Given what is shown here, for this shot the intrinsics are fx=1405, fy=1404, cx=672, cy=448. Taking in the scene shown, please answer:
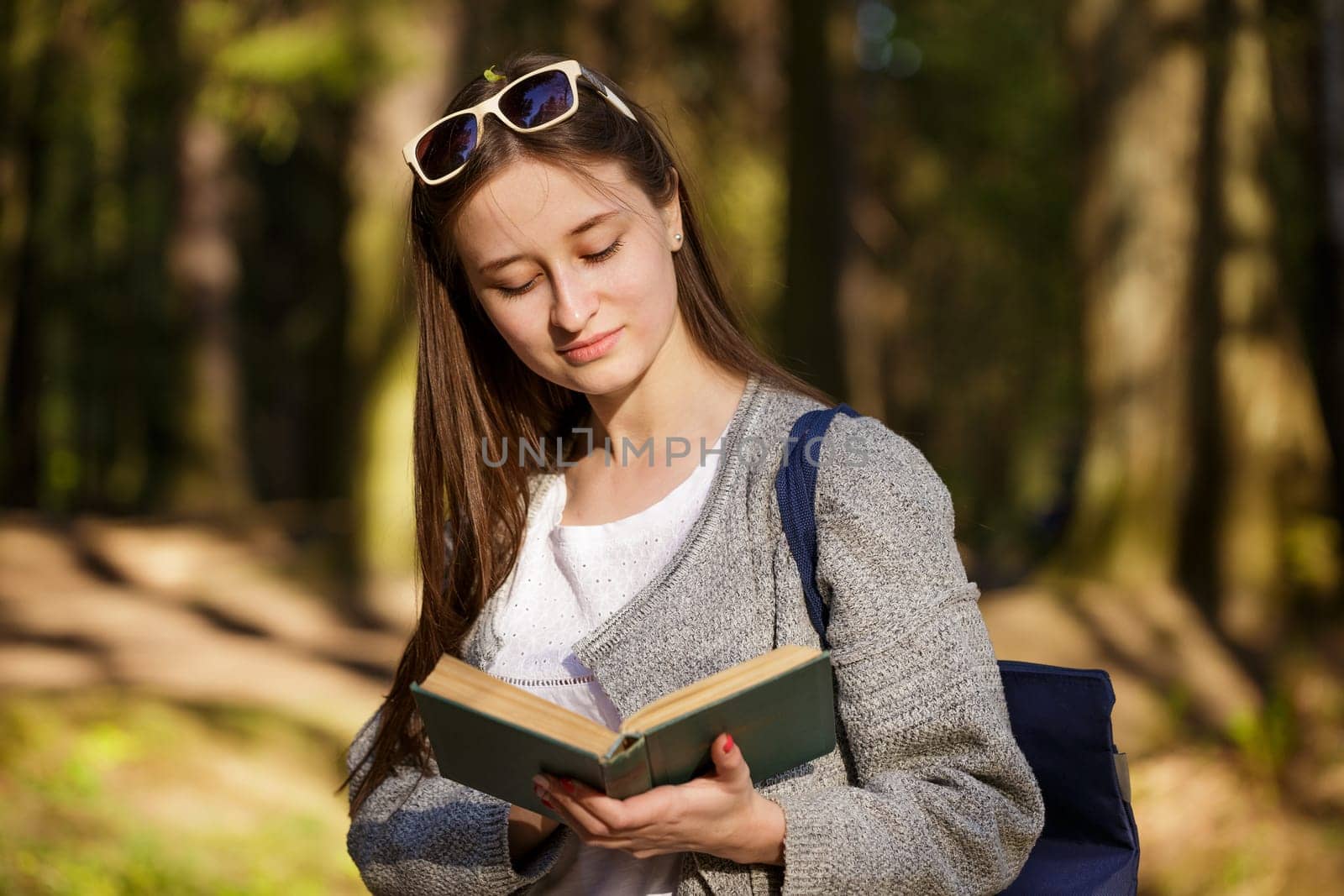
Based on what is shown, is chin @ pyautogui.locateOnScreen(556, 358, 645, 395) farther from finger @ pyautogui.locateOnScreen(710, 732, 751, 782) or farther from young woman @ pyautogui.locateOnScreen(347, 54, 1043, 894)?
finger @ pyautogui.locateOnScreen(710, 732, 751, 782)

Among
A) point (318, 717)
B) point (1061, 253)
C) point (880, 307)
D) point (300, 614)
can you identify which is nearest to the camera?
point (318, 717)

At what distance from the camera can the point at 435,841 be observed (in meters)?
1.96

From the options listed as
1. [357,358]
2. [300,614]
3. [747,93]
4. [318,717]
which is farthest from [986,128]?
[318,717]

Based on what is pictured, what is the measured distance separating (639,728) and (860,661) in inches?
13.7

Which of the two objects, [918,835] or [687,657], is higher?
[687,657]

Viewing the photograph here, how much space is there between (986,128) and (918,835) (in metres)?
14.7

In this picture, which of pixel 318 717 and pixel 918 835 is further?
pixel 318 717

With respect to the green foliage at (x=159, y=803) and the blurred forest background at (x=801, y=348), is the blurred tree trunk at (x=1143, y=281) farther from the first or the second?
the green foliage at (x=159, y=803)

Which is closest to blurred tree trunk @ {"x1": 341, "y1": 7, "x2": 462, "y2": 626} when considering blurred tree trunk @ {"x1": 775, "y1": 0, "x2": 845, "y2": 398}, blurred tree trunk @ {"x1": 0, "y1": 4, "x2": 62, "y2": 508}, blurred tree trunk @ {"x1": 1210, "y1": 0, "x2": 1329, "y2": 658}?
blurred tree trunk @ {"x1": 775, "y1": 0, "x2": 845, "y2": 398}

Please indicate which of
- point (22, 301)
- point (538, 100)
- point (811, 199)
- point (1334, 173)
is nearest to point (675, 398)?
point (538, 100)

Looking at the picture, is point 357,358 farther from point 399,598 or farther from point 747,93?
point 747,93

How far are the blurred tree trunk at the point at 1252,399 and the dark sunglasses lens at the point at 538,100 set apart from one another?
675 cm

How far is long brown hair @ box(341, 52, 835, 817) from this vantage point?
1953 mm

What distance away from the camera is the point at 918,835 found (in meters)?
1.69
